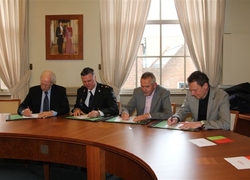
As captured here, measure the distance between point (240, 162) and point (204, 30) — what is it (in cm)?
311

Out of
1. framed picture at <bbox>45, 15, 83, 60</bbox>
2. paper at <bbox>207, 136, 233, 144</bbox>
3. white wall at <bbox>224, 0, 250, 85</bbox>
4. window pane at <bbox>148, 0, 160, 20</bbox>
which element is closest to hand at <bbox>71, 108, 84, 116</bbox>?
paper at <bbox>207, 136, 233, 144</bbox>

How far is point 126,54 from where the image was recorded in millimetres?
4375

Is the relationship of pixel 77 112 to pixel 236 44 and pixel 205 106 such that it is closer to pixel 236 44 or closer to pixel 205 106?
pixel 205 106

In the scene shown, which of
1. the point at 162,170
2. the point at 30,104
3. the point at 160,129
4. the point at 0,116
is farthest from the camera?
the point at 30,104

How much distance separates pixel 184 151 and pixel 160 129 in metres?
0.64

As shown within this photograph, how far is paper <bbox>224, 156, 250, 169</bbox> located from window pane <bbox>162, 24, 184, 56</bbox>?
319 centimetres

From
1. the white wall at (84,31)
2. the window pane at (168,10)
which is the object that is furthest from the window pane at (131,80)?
the window pane at (168,10)

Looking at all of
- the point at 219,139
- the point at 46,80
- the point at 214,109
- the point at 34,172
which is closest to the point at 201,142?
the point at 219,139

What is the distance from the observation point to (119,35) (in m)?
4.36

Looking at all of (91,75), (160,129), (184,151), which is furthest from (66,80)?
(184,151)

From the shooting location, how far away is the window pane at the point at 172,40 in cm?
457

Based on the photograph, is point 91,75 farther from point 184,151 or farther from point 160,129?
point 184,151

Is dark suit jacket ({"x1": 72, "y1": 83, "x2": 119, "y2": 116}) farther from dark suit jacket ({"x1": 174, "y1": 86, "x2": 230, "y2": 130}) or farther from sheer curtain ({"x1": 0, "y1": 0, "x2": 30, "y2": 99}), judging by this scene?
sheer curtain ({"x1": 0, "y1": 0, "x2": 30, "y2": 99})

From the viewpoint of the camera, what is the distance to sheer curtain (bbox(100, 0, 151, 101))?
4316 millimetres
